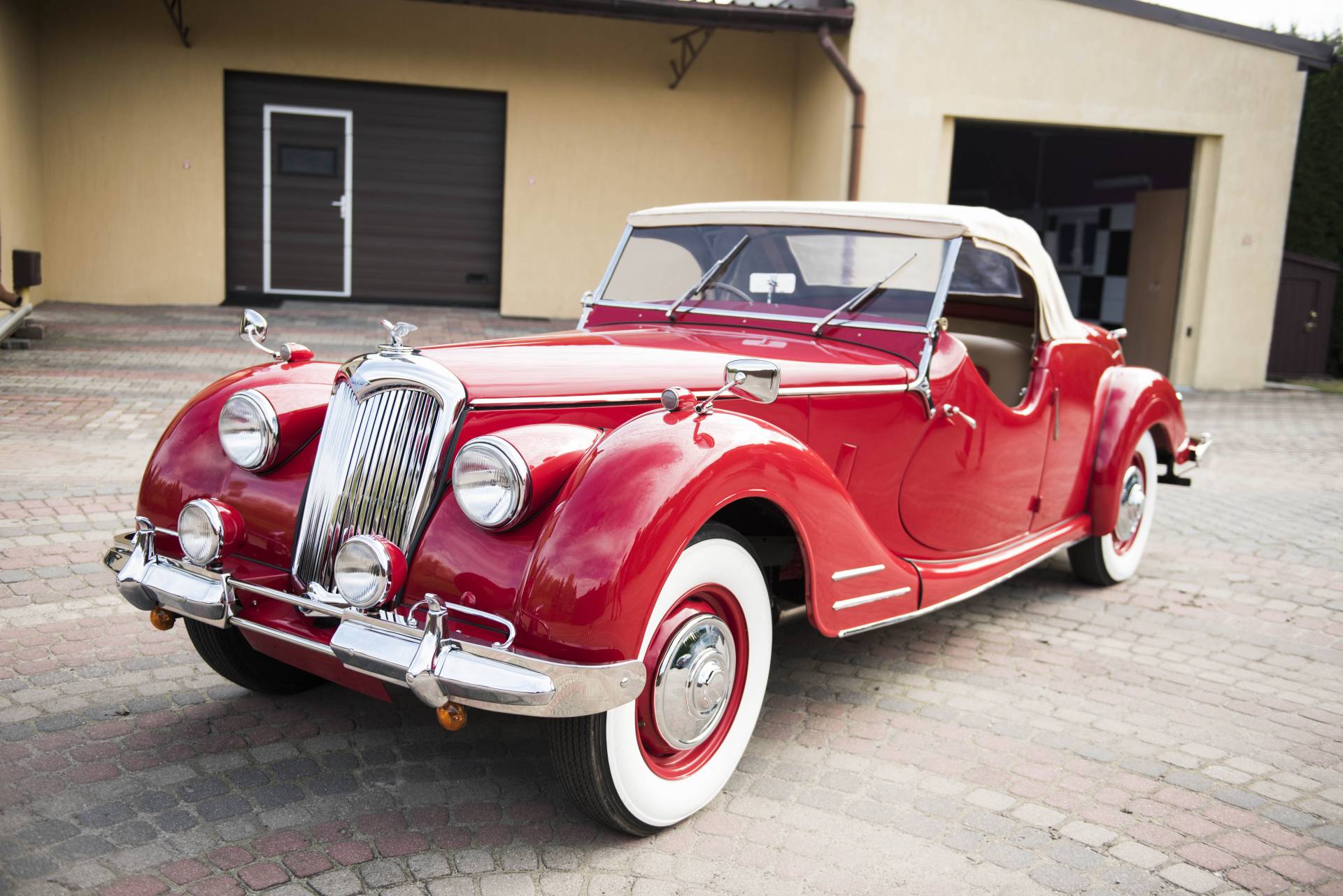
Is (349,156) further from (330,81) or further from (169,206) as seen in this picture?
(169,206)

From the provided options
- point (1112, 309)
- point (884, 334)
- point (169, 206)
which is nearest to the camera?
point (884, 334)

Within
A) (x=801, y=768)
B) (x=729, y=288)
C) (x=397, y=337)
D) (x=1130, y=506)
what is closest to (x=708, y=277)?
(x=729, y=288)

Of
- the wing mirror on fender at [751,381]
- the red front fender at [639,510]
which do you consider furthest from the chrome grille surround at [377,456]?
the wing mirror on fender at [751,381]

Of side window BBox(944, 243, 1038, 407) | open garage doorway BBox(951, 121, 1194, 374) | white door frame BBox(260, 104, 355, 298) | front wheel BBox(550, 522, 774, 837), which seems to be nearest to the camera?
front wheel BBox(550, 522, 774, 837)

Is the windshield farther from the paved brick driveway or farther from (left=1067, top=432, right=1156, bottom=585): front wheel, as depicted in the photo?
(left=1067, top=432, right=1156, bottom=585): front wheel

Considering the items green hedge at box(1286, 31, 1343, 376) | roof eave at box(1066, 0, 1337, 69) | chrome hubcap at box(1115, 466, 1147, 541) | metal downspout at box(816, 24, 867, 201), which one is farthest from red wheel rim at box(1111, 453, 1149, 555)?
green hedge at box(1286, 31, 1343, 376)

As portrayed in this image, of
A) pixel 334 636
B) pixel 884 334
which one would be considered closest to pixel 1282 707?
pixel 884 334

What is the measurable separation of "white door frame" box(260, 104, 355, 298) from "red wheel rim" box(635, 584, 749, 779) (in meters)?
10.4

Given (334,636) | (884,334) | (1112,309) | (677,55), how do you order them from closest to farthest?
(334,636), (884,334), (677,55), (1112,309)

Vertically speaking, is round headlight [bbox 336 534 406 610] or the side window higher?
the side window

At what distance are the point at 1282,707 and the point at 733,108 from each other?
10184 millimetres

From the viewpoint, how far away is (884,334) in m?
3.52

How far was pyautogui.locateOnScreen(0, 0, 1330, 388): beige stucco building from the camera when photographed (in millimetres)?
10891

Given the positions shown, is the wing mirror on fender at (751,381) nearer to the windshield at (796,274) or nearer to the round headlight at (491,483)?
the round headlight at (491,483)
